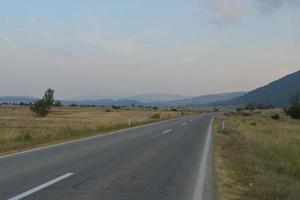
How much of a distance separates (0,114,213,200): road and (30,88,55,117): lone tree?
73.4 m

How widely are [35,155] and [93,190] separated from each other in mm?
6751

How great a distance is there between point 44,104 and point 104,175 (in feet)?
268

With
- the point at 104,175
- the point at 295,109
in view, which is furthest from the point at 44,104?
the point at 104,175

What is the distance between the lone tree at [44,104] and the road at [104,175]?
2889 inches

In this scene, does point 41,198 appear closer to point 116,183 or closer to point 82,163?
point 116,183

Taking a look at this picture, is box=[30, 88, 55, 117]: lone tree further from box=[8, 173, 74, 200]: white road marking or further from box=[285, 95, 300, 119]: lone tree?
box=[8, 173, 74, 200]: white road marking

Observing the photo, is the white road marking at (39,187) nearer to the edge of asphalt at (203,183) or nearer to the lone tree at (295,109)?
the edge of asphalt at (203,183)

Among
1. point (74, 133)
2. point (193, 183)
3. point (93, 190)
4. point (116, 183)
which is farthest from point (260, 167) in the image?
point (74, 133)

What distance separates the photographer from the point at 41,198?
29.0 feet

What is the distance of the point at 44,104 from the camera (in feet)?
301

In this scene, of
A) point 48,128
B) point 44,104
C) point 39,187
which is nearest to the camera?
point 39,187

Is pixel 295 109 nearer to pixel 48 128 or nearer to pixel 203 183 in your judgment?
pixel 48 128

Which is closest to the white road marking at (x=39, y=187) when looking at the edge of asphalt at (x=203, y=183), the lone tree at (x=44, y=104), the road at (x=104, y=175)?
the road at (x=104, y=175)

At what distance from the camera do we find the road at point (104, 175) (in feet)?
31.4
